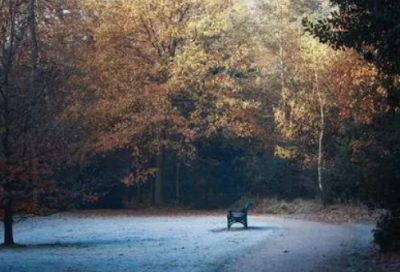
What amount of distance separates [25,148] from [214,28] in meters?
19.3

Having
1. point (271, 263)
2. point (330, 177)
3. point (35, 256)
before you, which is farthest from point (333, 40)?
point (330, 177)

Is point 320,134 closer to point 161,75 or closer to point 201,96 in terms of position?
point 201,96

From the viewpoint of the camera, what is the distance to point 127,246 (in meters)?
17.4

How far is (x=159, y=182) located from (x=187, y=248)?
21959 mm

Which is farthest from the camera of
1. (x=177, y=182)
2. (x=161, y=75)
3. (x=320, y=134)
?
(x=177, y=182)

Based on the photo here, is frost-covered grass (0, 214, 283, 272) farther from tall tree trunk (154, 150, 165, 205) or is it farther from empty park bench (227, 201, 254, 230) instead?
tall tree trunk (154, 150, 165, 205)

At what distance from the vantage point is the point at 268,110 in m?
41.4

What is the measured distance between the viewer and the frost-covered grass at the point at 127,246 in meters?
13.2

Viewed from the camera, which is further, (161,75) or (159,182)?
(159,182)

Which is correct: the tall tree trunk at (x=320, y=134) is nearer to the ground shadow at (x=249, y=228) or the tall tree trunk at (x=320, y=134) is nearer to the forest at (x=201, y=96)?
the forest at (x=201, y=96)

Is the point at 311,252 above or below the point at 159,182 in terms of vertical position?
below

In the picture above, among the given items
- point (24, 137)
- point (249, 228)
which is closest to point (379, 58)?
point (24, 137)

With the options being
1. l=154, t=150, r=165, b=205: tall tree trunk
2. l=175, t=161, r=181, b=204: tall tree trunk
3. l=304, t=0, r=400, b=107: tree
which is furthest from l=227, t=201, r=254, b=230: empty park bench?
l=175, t=161, r=181, b=204: tall tree trunk

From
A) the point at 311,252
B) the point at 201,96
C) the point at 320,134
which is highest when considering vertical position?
the point at 201,96
